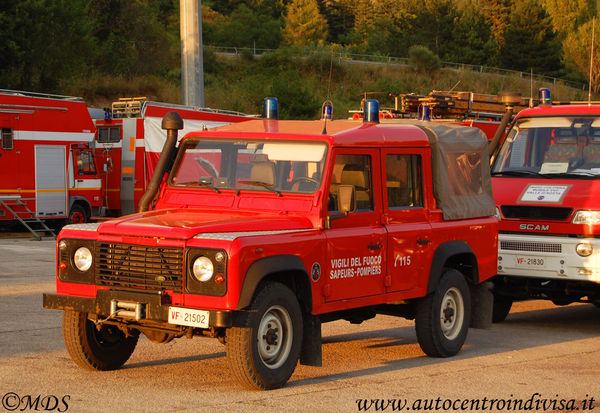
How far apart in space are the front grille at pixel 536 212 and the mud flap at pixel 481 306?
1736mm

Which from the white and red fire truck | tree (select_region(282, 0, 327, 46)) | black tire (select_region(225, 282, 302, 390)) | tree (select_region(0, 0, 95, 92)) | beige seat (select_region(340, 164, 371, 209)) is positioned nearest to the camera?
black tire (select_region(225, 282, 302, 390))

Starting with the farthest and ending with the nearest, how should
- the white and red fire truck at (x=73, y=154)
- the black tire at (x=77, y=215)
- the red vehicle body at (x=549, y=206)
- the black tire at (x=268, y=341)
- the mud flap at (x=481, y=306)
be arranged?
1. the black tire at (x=77, y=215)
2. the white and red fire truck at (x=73, y=154)
3. the red vehicle body at (x=549, y=206)
4. the mud flap at (x=481, y=306)
5. the black tire at (x=268, y=341)

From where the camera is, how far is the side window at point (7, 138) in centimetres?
2519

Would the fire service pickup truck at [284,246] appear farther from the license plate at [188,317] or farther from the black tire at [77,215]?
the black tire at [77,215]

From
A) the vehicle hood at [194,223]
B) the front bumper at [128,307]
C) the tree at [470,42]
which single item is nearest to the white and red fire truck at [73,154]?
the vehicle hood at [194,223]

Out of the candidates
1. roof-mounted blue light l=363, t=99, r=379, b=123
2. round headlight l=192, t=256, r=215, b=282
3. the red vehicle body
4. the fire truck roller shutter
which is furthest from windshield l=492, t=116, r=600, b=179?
the fire truck roller shutter

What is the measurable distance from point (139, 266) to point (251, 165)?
1.70 meters

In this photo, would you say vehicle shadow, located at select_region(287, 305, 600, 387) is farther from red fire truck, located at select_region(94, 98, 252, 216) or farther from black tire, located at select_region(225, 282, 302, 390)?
red fire truck, located at select_region(94, 98, 252, 216)

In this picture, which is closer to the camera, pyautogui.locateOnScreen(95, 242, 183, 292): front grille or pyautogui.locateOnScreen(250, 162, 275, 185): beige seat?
pyautogui.locateOnScreen(95, 242, 183, 292): front grille

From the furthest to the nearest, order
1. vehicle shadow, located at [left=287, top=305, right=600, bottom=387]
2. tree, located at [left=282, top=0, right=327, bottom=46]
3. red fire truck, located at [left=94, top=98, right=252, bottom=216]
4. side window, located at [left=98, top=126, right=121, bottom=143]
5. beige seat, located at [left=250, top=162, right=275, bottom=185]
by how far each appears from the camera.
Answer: tree, located at [left=282, top=0, right=327, bottom=46] < side window, located at [left=98, top=126, right=121, bottom=143] < red fire truck, located at [left=94, top=98, right=252, bottom=216] < vehicle shadow, located at [left=287, top=305, right=600, bottom=387] < beige seat, located at [left=250, top=162, right=275, bottom=185]

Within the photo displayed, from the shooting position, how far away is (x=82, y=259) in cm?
842

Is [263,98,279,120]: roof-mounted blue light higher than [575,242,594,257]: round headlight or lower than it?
higher

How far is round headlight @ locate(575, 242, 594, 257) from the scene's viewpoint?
11.8 m

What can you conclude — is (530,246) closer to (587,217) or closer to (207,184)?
(587,217)
